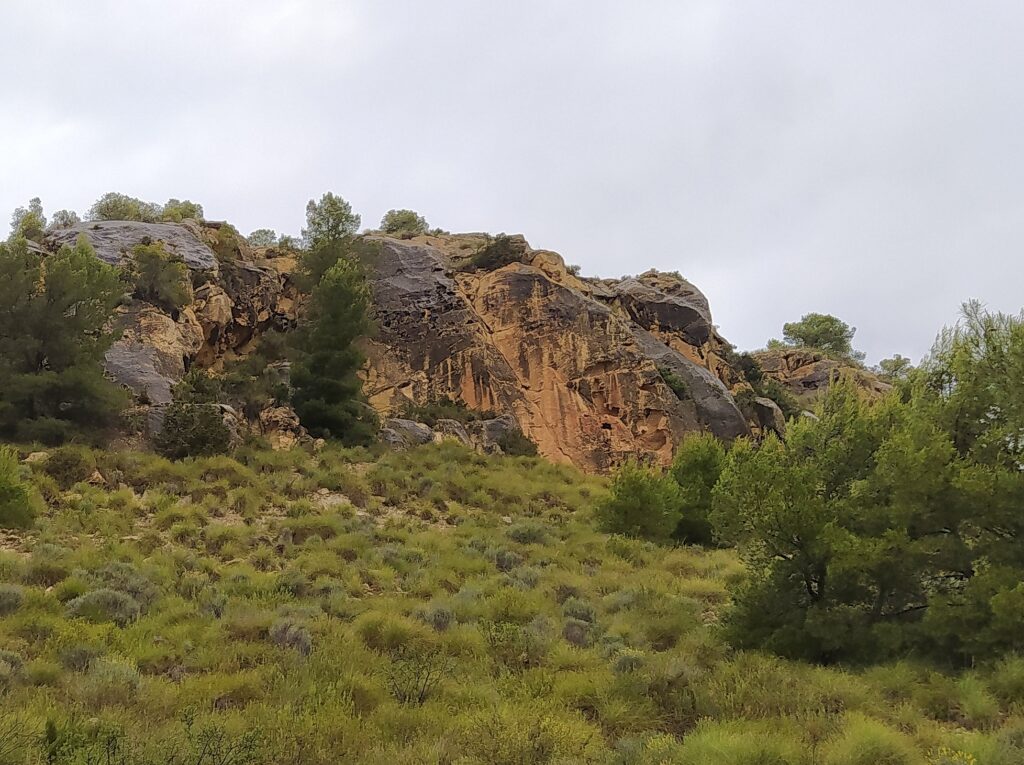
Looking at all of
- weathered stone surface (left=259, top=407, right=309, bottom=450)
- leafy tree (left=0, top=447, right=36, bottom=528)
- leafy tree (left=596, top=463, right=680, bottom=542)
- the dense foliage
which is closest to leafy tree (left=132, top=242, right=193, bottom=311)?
weathered stone surface (left=259, top=407, right=309, bottom=450)

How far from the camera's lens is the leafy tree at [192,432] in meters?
19.9

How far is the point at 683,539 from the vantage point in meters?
18.8

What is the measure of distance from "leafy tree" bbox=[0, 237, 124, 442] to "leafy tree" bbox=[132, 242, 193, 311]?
5.98 m

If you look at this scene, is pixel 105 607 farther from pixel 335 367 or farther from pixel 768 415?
pixel 768 415

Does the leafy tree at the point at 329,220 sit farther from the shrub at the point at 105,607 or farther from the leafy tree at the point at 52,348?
the shrub at the point at 105,607

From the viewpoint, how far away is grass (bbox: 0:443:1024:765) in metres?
5.84

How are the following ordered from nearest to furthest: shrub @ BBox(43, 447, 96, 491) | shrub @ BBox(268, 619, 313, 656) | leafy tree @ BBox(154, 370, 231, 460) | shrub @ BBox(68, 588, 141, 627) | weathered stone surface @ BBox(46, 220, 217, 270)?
1. shrub @ BBox(268, 619, 313, 656)
2. shrub @ BBox(68, 588, 141, 627)
3. shrub @ BBox(43, 447, 96, 491)
4. leafy tree @ BBox(154, 370, 231, 460)
5. weathered stone surface @ BBox(46, 220, 217, 270)

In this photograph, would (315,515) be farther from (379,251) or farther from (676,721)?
(379,251)

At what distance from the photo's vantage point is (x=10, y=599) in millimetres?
8891

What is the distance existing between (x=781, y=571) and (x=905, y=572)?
1635 millimetres

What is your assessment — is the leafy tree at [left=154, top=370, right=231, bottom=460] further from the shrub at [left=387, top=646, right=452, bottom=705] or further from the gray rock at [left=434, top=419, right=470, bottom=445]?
the shrub at [left=387, top=646, right=452, bottom=705]

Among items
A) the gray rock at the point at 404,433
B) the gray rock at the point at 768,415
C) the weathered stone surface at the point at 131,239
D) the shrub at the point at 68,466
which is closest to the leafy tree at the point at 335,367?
the gray rock at the point at 404,433

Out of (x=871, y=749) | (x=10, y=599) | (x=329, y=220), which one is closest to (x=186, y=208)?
(x=329, y=220)

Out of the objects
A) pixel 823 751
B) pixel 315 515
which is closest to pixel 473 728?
pixel 823 751
